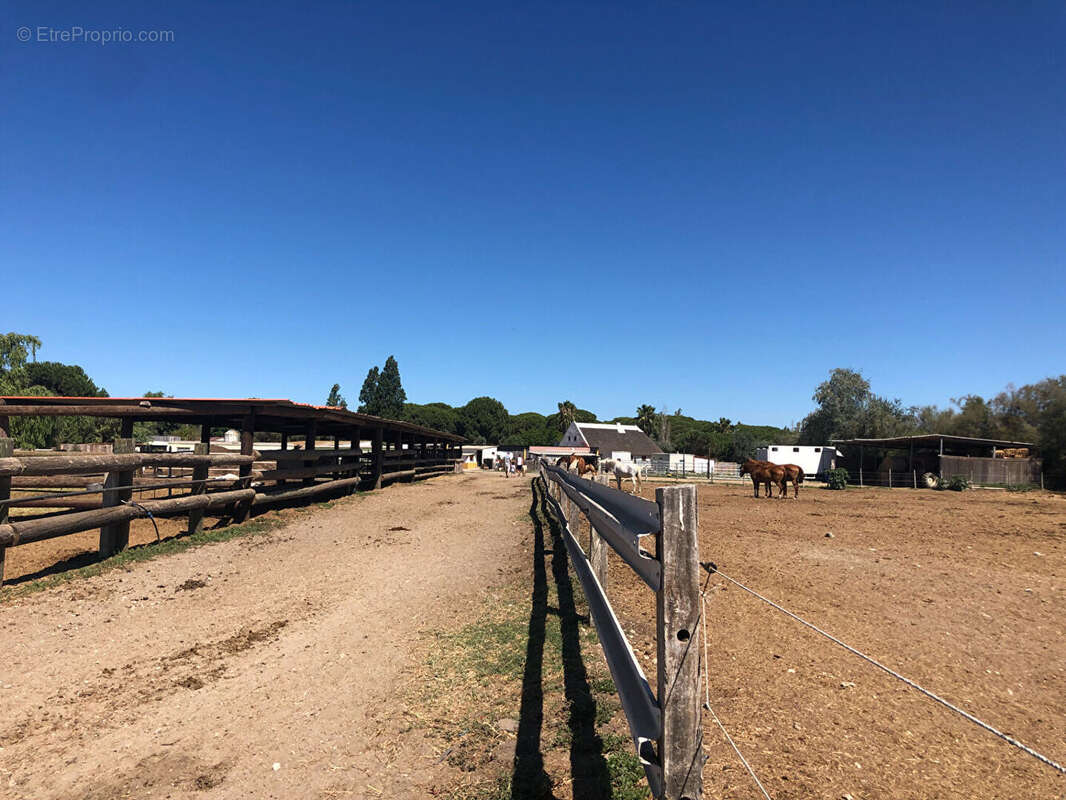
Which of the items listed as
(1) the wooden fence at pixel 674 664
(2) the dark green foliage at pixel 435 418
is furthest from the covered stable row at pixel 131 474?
(2) the dark green foliage at pixel 435 418

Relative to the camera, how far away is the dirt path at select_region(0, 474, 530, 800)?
9.86ft

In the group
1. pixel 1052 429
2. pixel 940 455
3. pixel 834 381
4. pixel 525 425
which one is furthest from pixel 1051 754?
pixel 525 425

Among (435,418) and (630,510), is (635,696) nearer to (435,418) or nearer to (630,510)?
(630,510)

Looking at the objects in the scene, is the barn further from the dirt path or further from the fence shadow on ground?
the fence shadow on ground

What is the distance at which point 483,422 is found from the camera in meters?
103

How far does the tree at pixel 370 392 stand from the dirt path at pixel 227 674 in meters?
77.7

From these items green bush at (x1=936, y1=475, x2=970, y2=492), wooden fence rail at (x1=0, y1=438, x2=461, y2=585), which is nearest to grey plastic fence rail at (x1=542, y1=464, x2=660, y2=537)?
wooden fence rail at (x1=0, y1=438, x2=461, y2=585)

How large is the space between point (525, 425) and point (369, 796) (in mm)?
113112

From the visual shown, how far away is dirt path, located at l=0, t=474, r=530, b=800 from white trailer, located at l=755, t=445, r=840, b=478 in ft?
156

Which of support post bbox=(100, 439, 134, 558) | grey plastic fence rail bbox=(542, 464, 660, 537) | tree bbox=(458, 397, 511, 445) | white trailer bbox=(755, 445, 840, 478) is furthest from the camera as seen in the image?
tree bbox=(458, 397, 511, 445)

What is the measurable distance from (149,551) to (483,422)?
95.3m

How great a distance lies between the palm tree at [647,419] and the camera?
95.8m

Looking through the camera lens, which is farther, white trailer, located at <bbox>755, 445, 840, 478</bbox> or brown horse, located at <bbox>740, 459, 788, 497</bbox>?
white trailer, located at <bbox>755, 445, 840, 478</bbox>

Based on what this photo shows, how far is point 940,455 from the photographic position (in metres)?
34.7
